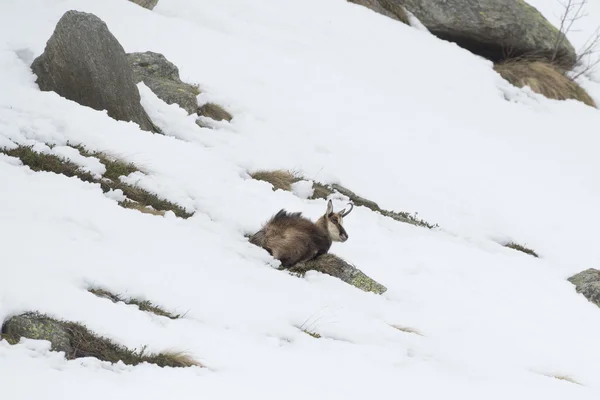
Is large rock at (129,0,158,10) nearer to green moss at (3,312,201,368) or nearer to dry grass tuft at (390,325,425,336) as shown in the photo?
dry grass tuft at (390,325,425,336)

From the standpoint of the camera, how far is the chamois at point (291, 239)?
30.6 feet

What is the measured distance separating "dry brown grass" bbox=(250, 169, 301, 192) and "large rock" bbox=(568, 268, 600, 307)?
5784mm

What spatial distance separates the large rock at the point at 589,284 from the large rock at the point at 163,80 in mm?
8383

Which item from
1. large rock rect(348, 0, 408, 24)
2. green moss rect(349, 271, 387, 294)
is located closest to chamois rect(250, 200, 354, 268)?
green moss rect(349, 271, 387, 294)

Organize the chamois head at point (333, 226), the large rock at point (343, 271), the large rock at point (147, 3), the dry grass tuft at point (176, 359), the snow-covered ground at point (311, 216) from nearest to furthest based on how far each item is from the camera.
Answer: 1. the dry grass tuft at point (176, 359)
2. the snow-covered ground at point (311, 216)
3. the large rock at point (343, 271)
4. the chamois head at point (333, 226)
5. the large rock at point (147, 3)

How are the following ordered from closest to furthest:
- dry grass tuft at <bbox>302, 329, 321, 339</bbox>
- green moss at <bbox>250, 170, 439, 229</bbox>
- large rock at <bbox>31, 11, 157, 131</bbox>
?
dry grass tuft at <bbox>302, 329, 321, 339</bbox> → large rock at <bbox>31, 11, 157, 131</bbox> → green moss at <bbox>250, 170, 439, 229</bbox>

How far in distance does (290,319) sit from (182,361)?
76.7 inches

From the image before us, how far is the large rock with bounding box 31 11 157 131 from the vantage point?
475 inches

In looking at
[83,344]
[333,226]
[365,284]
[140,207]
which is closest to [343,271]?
[365,284]

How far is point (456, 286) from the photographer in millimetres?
11547

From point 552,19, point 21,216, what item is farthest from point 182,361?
point 552,19

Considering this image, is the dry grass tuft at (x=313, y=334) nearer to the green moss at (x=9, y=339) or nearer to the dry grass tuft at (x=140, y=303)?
the dry grass tuft at (x=140, y=303)

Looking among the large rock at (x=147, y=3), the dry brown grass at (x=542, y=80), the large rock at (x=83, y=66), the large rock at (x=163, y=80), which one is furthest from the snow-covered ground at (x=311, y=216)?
the dry brown grass at (x=542, y=80)

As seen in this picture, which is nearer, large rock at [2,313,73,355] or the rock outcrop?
large rock at [2,313,73,355]
